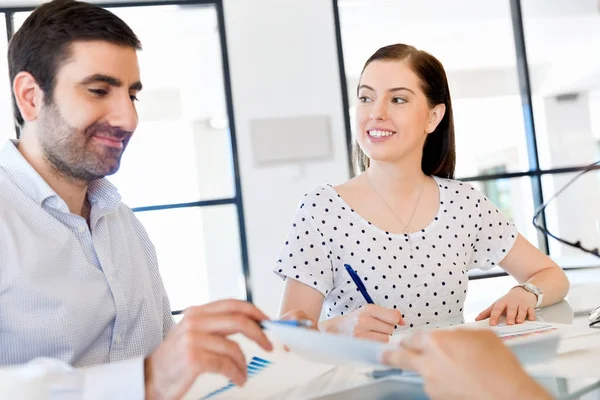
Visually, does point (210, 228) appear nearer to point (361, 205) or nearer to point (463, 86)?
point (463, 86)

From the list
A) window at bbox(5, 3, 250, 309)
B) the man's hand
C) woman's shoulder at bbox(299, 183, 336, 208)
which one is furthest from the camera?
window at bbox(5, 3, 250, 309)

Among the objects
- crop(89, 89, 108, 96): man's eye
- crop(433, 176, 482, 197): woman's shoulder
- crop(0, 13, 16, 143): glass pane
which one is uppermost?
crop(0, 13, 16, 143): glass pane

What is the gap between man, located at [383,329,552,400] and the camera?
679mm

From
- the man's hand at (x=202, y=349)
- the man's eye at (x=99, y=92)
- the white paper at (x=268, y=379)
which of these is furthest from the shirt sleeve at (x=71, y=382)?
the man's eye at (x=99, y=92)

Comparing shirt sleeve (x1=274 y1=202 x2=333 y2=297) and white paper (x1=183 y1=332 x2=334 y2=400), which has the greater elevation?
shirt sleeve (x1=274 y1=202 x2=333 y2=297)

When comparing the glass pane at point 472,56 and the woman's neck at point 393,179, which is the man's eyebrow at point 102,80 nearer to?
the woman's neck at point 393,179

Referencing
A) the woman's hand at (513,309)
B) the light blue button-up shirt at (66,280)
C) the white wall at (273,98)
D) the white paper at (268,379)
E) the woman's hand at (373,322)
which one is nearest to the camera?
the white paper at (268,379)

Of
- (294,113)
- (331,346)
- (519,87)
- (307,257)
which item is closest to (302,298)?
(307,257)

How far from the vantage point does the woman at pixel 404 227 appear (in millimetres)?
1786

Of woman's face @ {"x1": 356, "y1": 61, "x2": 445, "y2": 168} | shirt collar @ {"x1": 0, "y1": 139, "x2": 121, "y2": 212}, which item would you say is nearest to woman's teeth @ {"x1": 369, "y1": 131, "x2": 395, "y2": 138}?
woman's face @ {"x1": 356, "y1": 61, "x2": 445, "y2": 168}

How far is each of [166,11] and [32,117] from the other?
3239mm

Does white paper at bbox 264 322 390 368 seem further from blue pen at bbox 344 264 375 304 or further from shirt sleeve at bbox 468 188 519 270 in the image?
shirt sleeve at bbox 468 188 519 270

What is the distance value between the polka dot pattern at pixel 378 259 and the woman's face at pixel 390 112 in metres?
0.19

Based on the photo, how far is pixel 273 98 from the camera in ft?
13.6
